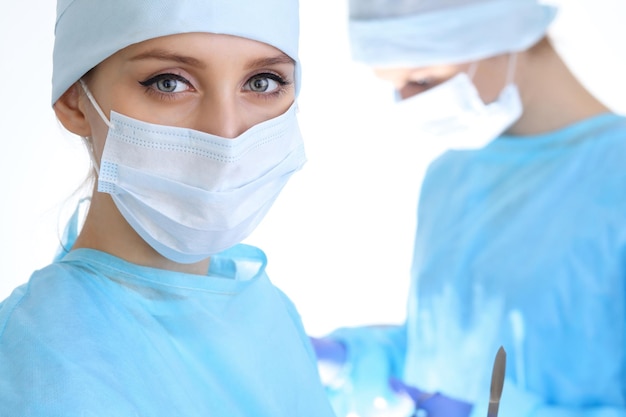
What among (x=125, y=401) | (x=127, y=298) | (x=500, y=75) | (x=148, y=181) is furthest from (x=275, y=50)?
(x=500, y=75)

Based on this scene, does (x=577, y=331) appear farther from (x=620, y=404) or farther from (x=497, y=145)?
(x=497, y=145)

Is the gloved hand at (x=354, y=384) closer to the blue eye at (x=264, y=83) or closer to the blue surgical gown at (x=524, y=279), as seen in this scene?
the blue surgical gown at (x=524, y=279)

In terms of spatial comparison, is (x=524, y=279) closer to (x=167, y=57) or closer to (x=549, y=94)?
(x=549, y=94)

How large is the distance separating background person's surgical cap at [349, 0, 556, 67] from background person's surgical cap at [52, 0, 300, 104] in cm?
103

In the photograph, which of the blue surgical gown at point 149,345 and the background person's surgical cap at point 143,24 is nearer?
the blue surgical gown at point 149,345

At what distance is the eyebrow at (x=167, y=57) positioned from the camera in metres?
1.06

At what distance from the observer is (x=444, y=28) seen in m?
2.20

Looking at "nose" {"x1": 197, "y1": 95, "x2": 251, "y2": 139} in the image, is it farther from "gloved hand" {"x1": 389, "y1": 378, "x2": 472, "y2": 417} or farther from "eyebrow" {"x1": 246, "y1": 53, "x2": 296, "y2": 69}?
"gloved hand" {"x1": 389, "y1": 378, "x2": 472, "y2": 417}

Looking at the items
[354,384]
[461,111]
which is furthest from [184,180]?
[461,111]

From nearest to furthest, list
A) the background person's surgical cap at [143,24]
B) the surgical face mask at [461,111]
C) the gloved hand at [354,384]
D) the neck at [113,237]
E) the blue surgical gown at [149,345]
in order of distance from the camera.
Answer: the blue surgical gown at [149,345], the background person's surgical cap at [143,24], the neck at [113,237], the gloved hand at [354,384], the surgical face mask at [461,111]

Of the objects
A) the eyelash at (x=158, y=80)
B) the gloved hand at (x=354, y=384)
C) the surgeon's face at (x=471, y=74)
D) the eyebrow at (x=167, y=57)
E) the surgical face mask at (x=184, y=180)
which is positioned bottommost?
the gloved hand at (x=354, y=384)

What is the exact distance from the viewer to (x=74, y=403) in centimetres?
90

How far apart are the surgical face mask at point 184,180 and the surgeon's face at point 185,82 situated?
20 mm

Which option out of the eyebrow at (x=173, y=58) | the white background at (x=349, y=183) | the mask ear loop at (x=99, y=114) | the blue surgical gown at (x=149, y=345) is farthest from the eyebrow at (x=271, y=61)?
the white background at (x=349, y=183)
